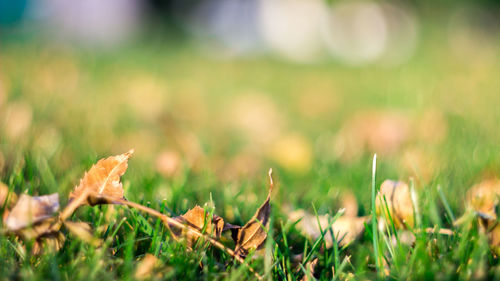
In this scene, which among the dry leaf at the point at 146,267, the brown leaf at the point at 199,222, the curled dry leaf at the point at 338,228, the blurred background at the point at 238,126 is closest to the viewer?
the dry leaf at the point at 146,267

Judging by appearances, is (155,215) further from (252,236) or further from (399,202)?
(399,202)

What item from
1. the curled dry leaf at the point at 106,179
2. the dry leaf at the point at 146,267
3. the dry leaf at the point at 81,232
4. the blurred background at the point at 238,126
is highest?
the curled dry leaf at the point at 106,179

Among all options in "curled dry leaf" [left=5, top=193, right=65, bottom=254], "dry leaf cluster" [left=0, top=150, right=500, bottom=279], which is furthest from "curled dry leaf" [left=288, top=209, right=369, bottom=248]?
"curled dry leaf" [left=5, top=193, right=65, bottom=254]

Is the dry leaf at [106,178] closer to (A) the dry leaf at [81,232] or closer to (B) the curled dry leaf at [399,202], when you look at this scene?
(A) the dry leaf at [81,232]

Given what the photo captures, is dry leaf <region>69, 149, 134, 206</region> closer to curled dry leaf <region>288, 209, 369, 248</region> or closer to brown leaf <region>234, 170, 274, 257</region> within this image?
brown leaf <region>234, 170, 274, 257</region>

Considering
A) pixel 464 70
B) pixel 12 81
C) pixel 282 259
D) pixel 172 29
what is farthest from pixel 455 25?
pixel 282 259

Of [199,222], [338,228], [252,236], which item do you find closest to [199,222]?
[199,222]

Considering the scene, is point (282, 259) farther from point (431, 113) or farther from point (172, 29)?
point (172, 29)

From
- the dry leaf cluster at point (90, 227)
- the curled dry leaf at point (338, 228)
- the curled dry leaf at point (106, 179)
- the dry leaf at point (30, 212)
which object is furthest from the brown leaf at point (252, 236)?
the dry leaf at point (30, 212)
